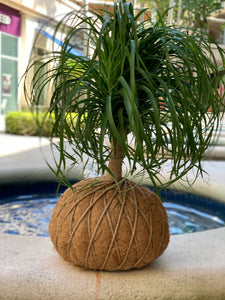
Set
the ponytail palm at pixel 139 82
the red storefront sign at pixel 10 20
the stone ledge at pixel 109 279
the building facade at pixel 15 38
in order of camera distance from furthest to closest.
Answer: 1. the building facade at pixel 15 38
2. the red storefront sign at pixel 10 20
3. the stone ledge at pixel 109 279
4. the ponytail palm at pixel 139 82

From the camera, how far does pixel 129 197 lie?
54.9 inches

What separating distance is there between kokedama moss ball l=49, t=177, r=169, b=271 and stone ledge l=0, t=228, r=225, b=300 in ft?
0.17

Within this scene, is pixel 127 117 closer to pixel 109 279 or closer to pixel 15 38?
pixel 109 279

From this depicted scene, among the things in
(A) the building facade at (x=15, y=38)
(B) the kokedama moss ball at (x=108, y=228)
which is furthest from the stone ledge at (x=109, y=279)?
(A) the building facade at (x=15, y=38)

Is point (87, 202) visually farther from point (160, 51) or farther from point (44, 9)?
point (44, 9)

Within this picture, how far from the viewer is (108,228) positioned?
4.40 ft

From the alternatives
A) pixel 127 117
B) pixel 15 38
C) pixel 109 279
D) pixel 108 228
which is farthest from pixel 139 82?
pixel 15 38

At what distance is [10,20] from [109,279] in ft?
35.2

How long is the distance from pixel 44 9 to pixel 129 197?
1169cm

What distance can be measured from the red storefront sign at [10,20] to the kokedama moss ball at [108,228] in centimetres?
1013

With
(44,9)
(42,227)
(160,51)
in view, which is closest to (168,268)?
(160,51)

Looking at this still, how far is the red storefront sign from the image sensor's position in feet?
34.7

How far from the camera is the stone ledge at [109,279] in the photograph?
133cm

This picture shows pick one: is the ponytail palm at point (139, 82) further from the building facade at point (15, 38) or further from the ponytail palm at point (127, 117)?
the building facade at point (15, 38)
